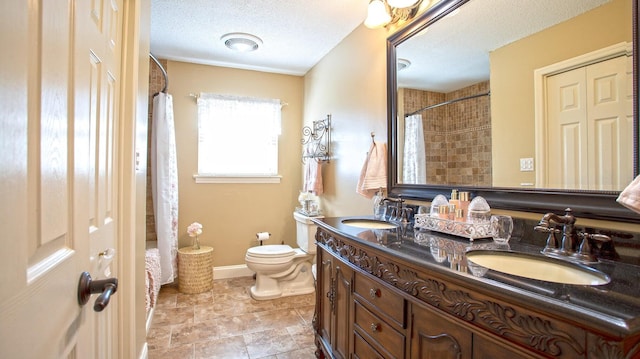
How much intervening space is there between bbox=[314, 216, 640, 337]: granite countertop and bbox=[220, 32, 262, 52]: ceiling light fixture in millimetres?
2216

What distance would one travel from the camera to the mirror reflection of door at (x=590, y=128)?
0.97 meters

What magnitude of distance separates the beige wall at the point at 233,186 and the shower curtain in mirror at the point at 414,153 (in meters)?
2.01

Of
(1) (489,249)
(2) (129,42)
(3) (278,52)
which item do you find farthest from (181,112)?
(1) (489,249)

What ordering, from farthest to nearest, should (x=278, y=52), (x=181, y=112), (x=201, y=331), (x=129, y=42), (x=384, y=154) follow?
(x=181, y=112), (x=278, y=52), (x=201, y=331), (x=384, y=154), (x=129, y=42)

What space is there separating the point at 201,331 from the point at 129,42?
6.37ft

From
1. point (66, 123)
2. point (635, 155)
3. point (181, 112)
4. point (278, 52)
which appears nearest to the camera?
point (66, 123)

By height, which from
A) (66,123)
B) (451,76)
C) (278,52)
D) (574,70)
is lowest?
(66,123)

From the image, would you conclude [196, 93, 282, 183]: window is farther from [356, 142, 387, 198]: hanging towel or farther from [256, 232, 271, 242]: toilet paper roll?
[356, 142, 387, 198]: hanging towel

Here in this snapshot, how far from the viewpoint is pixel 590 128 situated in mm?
1059

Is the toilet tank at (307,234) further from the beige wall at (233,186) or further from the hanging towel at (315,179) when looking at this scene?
the beige wall at (233,186)

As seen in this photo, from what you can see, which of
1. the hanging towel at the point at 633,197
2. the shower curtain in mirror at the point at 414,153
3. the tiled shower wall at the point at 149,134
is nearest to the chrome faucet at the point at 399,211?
the shower curtain in mirror at the point at 414,153

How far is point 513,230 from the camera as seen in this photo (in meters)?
1.23

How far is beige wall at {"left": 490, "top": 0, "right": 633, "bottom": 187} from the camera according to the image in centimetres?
102

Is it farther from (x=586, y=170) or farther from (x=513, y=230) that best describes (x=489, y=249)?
(x=586, y=170)
